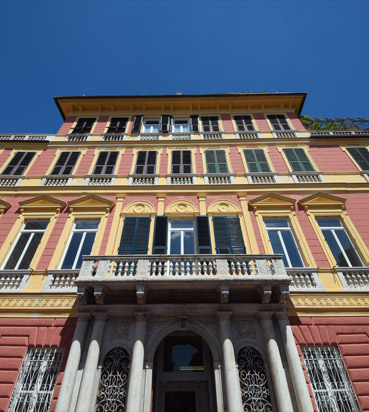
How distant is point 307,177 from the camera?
1245 cm

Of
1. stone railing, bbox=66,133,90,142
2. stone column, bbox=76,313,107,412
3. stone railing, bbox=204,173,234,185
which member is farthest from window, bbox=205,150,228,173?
stone column, bbox=76,313,107,412

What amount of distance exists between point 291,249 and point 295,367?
414cm

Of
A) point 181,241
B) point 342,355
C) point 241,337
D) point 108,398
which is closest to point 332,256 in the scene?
point 342,355

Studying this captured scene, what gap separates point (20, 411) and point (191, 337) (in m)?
5.08

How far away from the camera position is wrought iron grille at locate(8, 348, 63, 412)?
6953 mm

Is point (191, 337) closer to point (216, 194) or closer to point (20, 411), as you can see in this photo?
point (20, 411)

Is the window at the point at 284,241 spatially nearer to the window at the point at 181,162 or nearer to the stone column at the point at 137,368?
the window at the point at 181,162

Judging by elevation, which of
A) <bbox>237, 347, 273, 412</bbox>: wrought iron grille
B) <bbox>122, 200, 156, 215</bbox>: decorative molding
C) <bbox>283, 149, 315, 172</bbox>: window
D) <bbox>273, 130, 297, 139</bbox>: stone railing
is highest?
<bbox>273, 130, 297, 139</bbox>: stone railing

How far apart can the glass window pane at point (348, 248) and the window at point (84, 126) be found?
46.1 ft

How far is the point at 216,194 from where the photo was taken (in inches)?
464

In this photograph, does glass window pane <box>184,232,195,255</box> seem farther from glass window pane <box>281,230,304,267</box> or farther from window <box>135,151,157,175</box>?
window <box>135,151,157,175</box>

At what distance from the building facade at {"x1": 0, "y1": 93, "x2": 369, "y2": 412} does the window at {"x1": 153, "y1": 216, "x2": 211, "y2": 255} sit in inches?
2.1

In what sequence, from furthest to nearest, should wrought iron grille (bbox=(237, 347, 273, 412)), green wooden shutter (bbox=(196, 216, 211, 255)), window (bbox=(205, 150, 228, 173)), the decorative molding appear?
window (bbox=(205, 150, 228, 173)) < the decorative molding < green wooden shutter (bbox=(196, 216, 211, 255)) < wrought iron grille (bbox=(237, 347, 273, 412))

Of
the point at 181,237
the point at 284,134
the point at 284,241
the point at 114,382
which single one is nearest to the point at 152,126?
the point at 284,134
